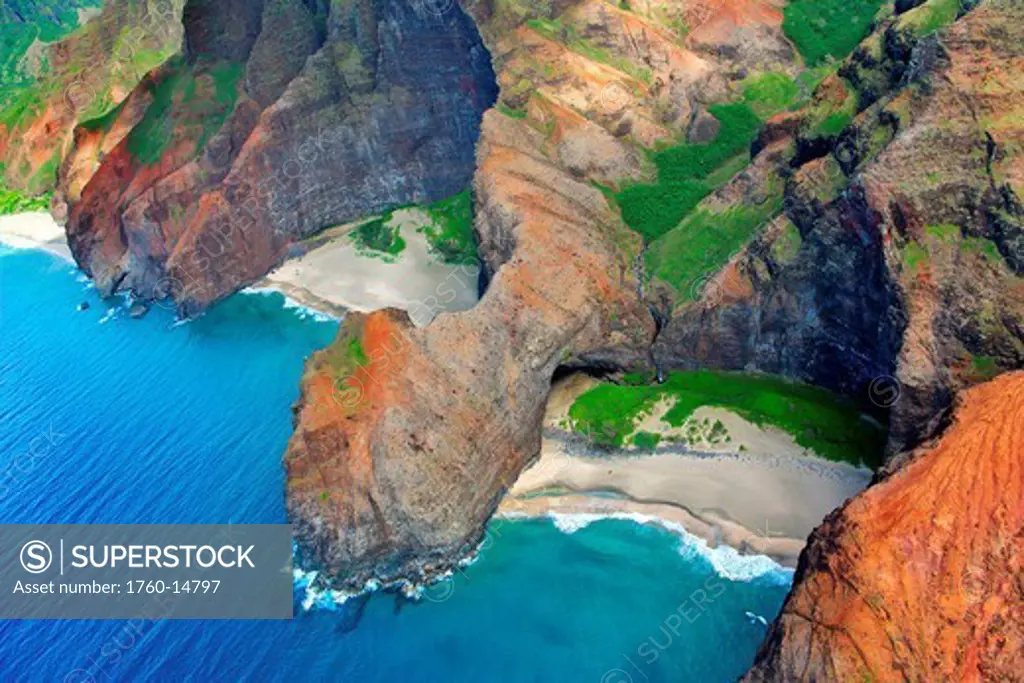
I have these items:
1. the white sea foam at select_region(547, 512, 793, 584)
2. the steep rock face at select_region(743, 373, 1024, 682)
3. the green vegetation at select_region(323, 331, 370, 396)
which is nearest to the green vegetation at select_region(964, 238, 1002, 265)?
the steep rock face at select_region(743, 373, 1024, 682)

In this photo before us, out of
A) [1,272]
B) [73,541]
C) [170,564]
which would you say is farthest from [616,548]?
[1,272]

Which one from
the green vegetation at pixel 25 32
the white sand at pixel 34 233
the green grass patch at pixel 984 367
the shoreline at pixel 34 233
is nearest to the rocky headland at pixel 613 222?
the green grass patch at pixel 984 367

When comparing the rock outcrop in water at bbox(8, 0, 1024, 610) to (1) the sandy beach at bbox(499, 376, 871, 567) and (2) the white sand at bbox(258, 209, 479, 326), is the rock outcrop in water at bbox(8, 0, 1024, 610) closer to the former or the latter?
(1) the sandy beach at bbox(499, 376, 871, 567)

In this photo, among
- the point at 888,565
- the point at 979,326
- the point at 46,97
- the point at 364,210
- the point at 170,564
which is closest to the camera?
the point at 888,565

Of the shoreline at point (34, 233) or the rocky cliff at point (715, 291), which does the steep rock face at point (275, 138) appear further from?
the shoreline at point (34, 233)

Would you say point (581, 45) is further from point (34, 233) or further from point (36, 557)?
point (34, 233)

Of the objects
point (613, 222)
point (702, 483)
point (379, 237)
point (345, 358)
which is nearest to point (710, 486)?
point (702, 483)

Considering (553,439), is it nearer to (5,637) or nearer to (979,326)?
(979,326)
